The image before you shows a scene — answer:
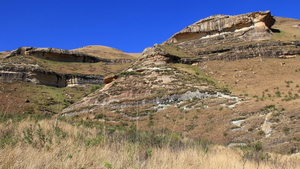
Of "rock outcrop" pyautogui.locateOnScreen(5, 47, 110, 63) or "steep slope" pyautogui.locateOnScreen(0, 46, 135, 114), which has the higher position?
"rock outcrop" pyautogui.locateOnScreen(5, 47, 110, 63)

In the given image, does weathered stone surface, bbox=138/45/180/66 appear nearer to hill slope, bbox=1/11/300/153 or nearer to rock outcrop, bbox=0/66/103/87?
hill slope, bbox=1/11/300/153

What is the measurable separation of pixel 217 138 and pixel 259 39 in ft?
108

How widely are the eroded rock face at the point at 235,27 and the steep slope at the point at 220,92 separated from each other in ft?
0.62

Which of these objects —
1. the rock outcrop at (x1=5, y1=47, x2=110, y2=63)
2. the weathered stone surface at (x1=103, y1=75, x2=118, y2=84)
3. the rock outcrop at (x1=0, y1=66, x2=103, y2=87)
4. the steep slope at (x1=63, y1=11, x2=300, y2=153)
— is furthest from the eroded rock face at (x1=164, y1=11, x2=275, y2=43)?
the weathered stone surface at (x1=103, y1=75, x2=118, y2=84)

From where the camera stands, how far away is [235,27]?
43.2 metres

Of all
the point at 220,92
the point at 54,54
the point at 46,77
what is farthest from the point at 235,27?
the point at 54,54

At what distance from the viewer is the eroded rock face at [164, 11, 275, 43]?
38375 millimetres

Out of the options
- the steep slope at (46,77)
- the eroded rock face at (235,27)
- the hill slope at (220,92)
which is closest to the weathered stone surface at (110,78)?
the hill slope at (220,92)

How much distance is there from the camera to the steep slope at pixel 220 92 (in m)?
11.4

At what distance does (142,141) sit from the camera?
5297 mm

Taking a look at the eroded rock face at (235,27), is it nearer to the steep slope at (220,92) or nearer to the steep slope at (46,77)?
the steep slope at (220,92)

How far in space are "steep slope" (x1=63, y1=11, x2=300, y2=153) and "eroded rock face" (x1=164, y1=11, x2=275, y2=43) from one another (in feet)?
0.62

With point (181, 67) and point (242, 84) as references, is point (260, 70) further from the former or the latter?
point (181, 67)

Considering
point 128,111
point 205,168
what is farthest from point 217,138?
point 128,111
